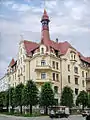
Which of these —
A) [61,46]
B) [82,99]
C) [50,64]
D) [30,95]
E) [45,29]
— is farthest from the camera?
[61,46]

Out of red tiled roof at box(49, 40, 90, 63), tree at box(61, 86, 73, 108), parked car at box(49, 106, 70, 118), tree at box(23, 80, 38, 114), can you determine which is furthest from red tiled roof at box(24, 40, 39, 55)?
parked car at box(49, 106, 70, 118)

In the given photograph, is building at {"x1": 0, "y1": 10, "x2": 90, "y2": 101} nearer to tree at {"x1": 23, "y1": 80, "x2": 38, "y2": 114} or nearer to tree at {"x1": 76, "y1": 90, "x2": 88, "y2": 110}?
tree at {"x1": 76, "y1": 90, "x2": 88, "y2": 110}

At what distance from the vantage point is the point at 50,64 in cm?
6488

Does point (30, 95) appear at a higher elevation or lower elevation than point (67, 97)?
higher

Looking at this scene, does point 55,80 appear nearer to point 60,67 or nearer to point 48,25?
point 60,67

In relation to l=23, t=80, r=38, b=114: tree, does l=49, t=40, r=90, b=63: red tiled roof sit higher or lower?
higher

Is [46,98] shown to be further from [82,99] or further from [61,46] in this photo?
[61,46]

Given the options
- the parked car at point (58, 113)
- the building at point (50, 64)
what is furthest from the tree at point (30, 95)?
the building at point (50, 64)

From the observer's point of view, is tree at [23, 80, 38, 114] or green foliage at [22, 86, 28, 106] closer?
tree at [23, 80, 38, 114]

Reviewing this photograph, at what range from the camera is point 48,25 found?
2847 inches

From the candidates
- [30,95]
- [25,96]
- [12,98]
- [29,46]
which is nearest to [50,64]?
[29,46]

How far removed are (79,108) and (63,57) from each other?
12.4 metres

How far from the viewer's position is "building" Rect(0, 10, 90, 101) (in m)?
64.4

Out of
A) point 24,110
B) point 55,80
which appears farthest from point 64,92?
point 24,110
